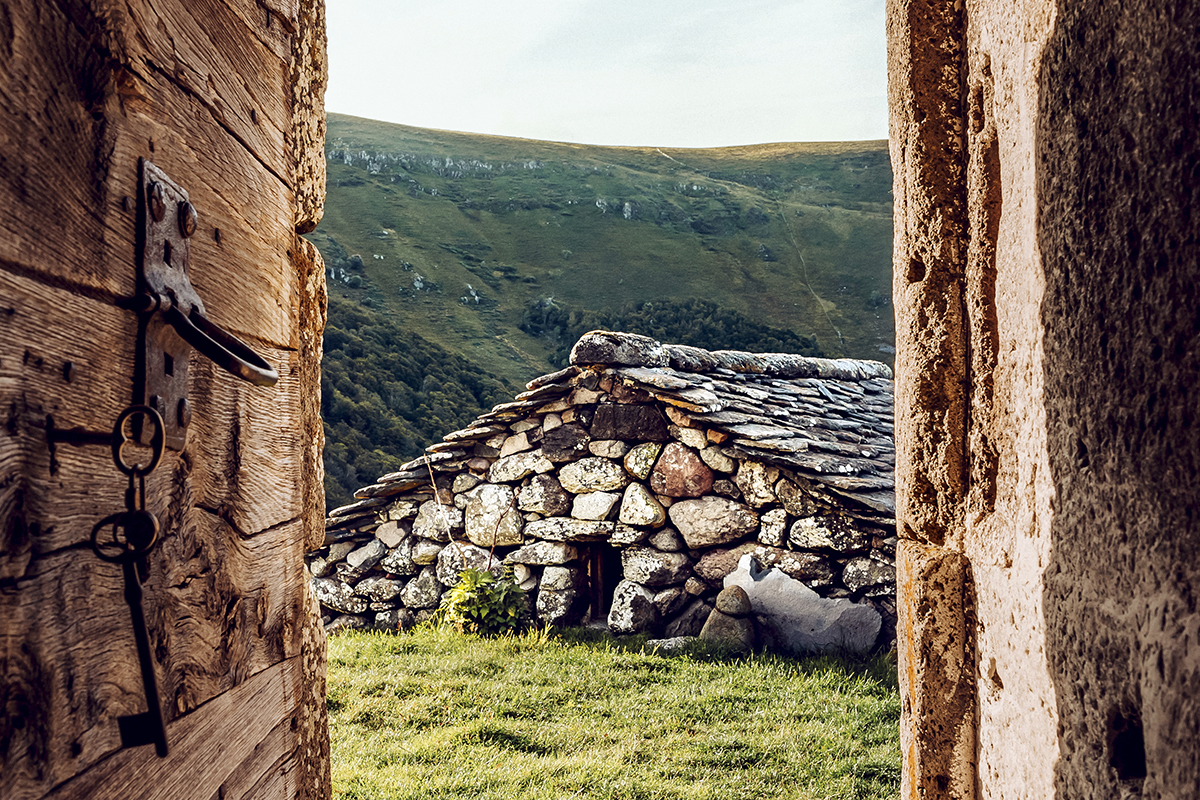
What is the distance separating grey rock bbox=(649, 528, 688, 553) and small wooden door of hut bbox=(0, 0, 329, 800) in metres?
5.24

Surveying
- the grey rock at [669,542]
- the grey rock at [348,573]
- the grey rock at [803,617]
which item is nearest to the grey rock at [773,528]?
the grey rock at [803,617]

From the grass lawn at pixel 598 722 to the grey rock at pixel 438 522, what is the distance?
1.12 metres

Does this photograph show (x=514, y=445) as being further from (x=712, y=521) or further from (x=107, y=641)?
(x=107, y=641)

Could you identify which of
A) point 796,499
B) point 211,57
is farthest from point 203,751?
point 796,499

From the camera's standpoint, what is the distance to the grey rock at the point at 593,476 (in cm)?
714

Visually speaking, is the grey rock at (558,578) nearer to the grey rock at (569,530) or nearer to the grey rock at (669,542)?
the grey rock at (569,530)

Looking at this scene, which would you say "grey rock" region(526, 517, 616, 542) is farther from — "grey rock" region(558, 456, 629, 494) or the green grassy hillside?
the green grassy hillside

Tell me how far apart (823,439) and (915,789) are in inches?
234

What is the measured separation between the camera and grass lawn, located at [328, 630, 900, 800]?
4215 millimetres

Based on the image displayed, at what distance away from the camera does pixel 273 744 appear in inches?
59.8

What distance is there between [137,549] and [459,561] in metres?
6.61

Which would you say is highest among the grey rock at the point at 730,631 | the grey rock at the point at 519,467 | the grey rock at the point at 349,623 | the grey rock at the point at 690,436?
the grey rock at the point at 690,436

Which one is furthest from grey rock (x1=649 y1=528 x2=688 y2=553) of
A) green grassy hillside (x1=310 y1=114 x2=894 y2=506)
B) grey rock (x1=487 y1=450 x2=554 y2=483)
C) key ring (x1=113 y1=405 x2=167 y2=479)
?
green grassy hillside (x1=310 y1=114 x2=894 y2=506)

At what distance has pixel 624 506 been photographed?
277 inches
